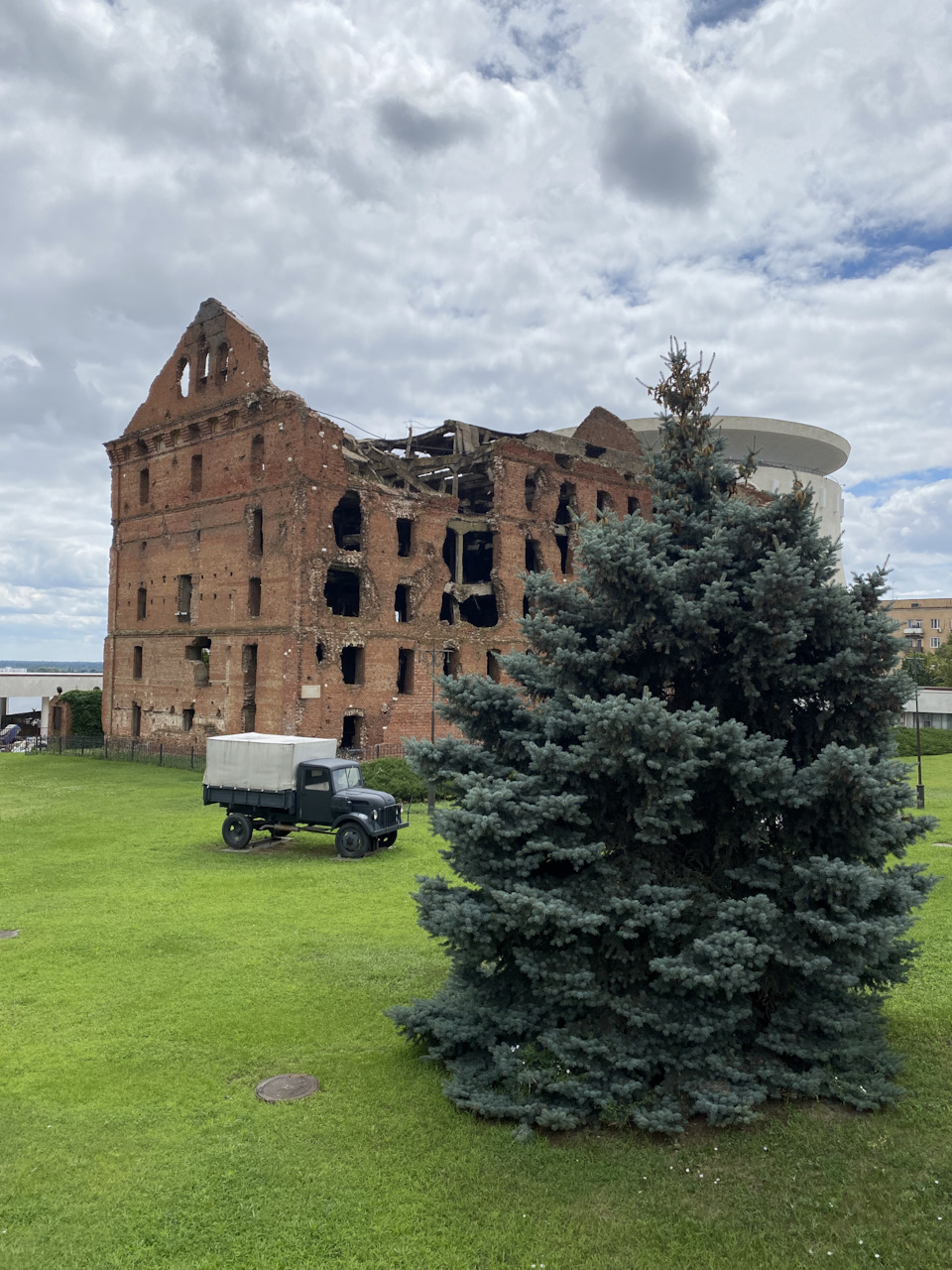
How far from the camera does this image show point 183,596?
39.0 metres

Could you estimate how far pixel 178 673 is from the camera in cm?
3841

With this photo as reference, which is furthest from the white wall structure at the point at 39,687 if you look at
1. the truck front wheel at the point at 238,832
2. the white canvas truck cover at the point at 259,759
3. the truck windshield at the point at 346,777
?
the truck windshield at the point at 346,777

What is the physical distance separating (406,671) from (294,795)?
56.4 ft

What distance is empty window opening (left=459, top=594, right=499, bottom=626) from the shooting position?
136 feet

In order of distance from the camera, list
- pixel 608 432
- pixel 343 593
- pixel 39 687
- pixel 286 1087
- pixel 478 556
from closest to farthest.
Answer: pixel 286 1087 → pixel 343 593 → pixel 478 556 → pixel 608 432 → pixel 39 687

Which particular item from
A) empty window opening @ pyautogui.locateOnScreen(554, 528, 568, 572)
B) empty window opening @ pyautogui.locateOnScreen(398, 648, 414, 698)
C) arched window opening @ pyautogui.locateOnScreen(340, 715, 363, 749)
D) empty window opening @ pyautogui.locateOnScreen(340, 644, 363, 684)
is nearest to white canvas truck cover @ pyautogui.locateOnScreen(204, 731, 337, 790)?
empty window opening @ pyautogui.locateOnScreen(340, 644, 363, 684)

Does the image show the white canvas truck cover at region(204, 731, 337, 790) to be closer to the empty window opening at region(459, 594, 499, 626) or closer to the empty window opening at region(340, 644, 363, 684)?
the empty window opening at region(340, 644, 363, 684)

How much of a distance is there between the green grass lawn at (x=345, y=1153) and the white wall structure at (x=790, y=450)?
2316 inches

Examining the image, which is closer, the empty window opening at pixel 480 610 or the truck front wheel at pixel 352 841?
the truck front wheel at pixel 352 841

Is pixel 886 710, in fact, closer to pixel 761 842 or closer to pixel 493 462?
pixel 761 842

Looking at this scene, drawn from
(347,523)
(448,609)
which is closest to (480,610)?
(448,609)

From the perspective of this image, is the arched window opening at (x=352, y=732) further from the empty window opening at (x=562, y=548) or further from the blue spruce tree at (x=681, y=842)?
the blue spruce tree at (x=681, y=842)

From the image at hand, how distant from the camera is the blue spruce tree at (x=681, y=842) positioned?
7418 mm

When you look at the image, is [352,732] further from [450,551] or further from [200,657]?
[450,551]
